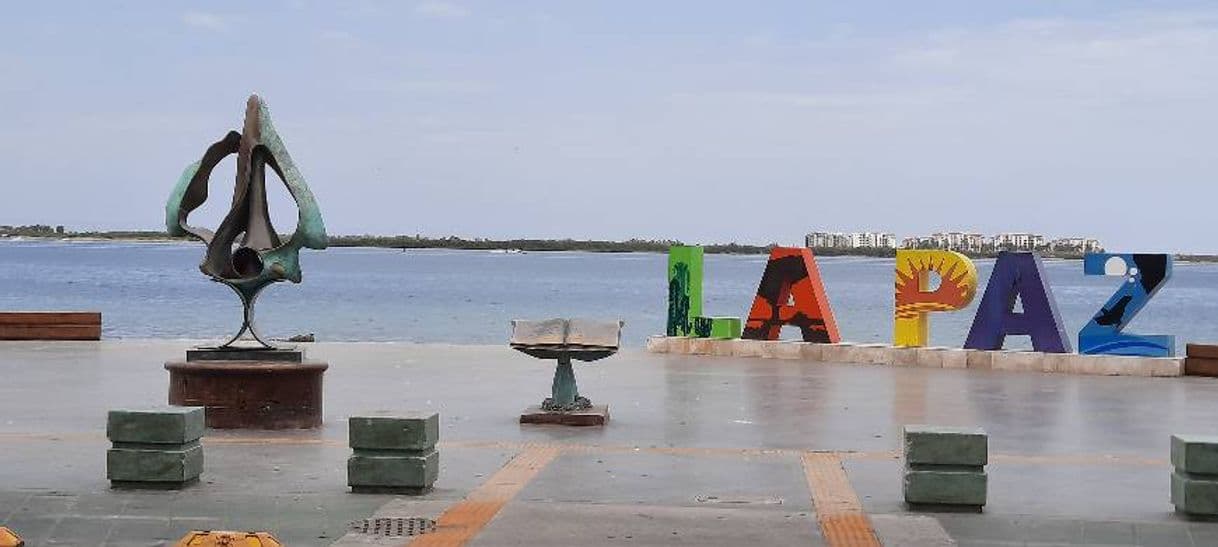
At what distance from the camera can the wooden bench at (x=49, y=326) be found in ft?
104

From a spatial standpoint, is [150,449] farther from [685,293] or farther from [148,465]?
[685,293]

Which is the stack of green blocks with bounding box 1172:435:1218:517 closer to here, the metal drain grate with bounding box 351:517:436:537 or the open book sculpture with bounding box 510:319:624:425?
the metal drain grate with bounding box 351:517:436:537

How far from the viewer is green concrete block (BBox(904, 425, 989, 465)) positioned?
43.2 ft

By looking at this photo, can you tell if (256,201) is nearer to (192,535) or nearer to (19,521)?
(19,521)

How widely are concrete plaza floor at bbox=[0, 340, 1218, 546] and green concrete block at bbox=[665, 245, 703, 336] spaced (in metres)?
4.39

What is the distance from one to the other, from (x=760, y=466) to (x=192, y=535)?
22.1 feet

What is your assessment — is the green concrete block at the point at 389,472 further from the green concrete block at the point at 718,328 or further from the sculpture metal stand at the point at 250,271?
the green concrete block at the point at 718,328

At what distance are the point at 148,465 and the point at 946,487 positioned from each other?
573 centimetres

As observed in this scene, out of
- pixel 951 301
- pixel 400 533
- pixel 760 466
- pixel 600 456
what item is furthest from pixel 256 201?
pixel 951 301

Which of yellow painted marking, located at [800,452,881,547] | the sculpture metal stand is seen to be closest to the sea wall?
yellow painted marking, located at [800,452,881,547]

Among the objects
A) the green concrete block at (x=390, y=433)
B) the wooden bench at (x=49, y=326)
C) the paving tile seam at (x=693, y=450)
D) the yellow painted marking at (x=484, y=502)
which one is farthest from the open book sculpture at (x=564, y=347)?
the wooden bench at (x=49, y=326)

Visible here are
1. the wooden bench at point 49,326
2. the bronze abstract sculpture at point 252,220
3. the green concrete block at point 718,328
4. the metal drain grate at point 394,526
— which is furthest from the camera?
the wooden bench at point 49,326

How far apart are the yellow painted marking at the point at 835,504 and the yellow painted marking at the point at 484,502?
218 cm

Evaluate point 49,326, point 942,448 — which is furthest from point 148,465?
point 49,326
